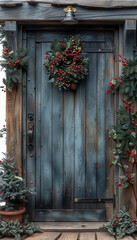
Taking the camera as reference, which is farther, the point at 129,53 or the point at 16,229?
the point at 129,53

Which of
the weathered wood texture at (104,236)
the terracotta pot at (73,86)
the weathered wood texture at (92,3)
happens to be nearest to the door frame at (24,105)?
the weathered wood texture at (92,3)

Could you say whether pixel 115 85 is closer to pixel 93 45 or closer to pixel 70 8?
pixel 93 45

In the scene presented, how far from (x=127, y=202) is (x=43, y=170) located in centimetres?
102

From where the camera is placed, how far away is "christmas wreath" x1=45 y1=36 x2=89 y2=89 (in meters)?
3.70

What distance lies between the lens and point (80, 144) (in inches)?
155

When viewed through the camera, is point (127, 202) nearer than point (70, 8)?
No

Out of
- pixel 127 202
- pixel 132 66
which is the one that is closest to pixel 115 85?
pixel 132 66

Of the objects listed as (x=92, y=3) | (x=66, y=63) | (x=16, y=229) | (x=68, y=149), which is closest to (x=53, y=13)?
(x=92, y=3)

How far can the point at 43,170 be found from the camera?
3.94 metres

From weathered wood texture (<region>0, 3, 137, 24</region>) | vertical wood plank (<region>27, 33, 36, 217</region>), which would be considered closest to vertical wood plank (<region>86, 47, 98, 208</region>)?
weathered wood texture (<region>0, 3, 137, 24</region>)

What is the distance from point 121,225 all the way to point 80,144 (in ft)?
3.26

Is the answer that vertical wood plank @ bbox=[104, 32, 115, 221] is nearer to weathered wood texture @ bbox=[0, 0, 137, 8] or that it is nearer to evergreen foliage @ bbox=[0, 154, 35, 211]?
weathered wood texture @ bbox=[0, 0, 137, 8]

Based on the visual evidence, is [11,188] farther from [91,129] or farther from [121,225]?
[121,225]

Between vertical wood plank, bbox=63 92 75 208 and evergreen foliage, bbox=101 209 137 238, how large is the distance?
532 millimetres
